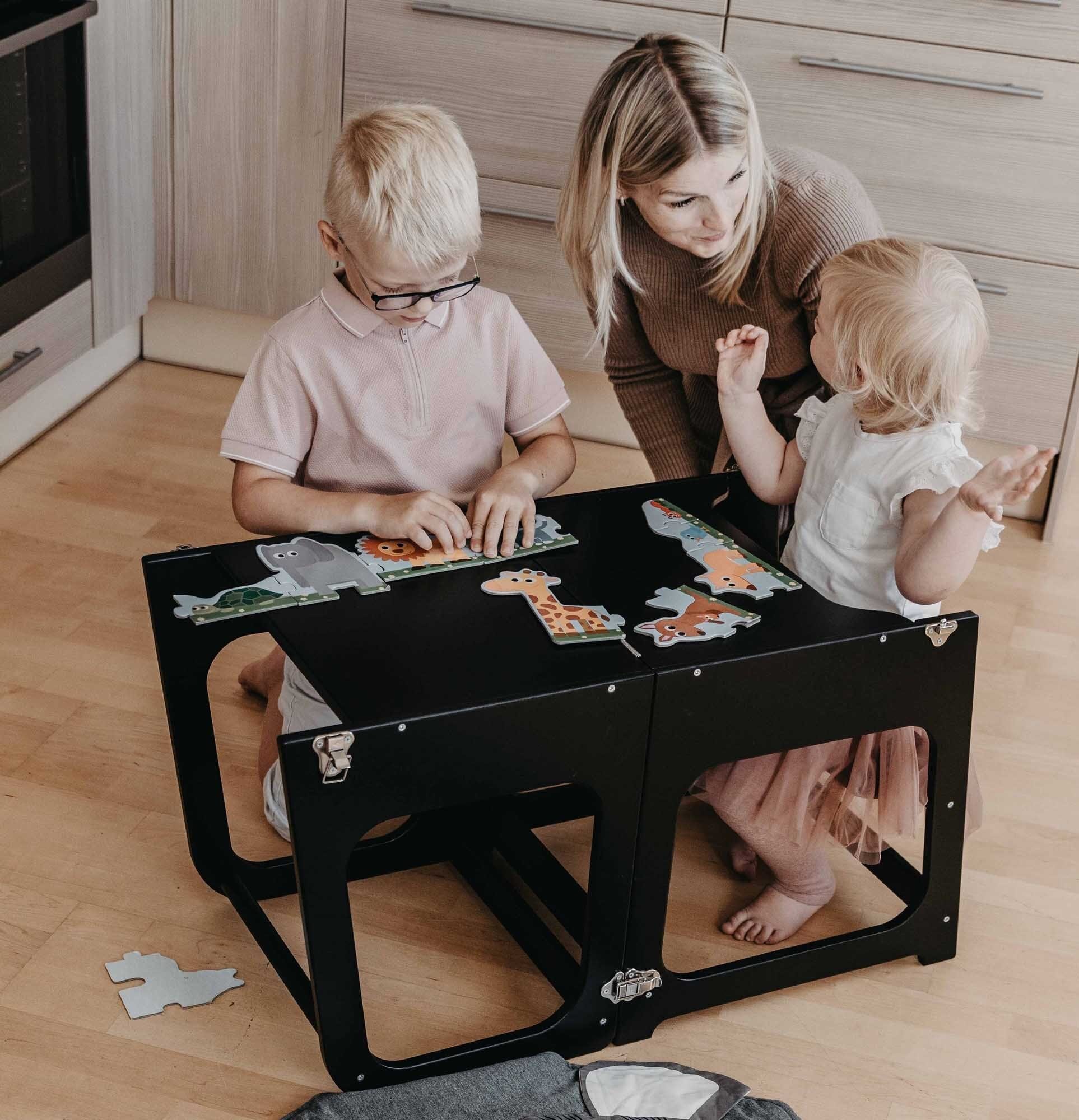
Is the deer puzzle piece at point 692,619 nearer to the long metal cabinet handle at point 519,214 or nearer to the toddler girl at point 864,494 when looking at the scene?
the toddler girl at point 864,494

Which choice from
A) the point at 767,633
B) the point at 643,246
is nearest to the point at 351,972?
the point at 767,633

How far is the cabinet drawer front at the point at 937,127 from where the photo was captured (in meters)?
2.23

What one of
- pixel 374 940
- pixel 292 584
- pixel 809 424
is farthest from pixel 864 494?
pixel 374 940

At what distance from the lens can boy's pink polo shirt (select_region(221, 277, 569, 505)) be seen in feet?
4.89

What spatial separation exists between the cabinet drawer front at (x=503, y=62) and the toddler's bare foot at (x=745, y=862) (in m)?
1.26

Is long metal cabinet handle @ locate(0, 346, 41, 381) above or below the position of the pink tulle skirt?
above

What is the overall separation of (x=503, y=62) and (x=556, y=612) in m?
1.38

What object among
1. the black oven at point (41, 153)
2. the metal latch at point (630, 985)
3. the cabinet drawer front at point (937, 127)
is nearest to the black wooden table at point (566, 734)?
the metal latch at point (630, 985)

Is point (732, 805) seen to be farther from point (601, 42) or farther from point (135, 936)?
point (601, 42)

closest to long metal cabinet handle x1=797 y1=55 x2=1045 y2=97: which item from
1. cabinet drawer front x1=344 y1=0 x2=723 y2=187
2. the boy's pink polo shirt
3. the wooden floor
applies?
cabinet drawer front x1=344 y1=0 x2=723 y2=187

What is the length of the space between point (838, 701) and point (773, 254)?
0.63m

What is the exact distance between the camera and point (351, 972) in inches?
49.1

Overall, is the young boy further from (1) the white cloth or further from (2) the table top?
(1) the white cloth

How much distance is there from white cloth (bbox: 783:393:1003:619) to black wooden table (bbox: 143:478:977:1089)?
87 millimetres
